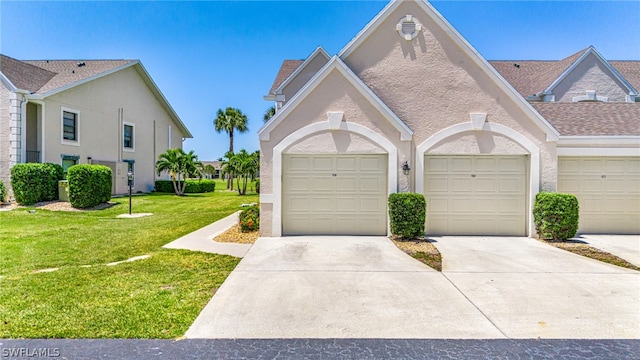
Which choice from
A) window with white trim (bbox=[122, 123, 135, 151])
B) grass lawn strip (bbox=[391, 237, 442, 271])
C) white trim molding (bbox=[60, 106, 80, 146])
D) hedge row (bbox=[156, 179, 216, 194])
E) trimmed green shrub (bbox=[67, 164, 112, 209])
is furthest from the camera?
hedge row (bbox=[156, 179, 216, 194])

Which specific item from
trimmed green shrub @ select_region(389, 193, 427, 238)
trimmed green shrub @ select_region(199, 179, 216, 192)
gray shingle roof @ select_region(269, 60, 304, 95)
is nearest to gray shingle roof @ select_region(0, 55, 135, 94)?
trimmed green shrub @ select_region(199, 179, 216, 192)

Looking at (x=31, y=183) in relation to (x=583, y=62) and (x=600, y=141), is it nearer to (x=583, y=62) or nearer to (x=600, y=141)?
(x=600, y=141)

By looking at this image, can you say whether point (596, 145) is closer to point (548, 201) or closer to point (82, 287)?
point (548, 201)

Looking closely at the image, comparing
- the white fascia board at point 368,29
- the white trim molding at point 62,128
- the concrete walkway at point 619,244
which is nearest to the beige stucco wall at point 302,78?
the white fascia board at point 368,29

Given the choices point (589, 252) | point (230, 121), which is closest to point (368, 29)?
point (589, 252)

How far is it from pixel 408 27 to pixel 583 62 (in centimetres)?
1148

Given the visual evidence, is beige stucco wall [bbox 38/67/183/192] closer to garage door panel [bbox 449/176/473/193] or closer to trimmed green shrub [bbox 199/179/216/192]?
trimmed green shrub [bbox 199/179/216/192]

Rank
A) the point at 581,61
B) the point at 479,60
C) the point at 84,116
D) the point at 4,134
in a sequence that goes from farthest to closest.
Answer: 1. the point at 84,116
2. the point at 4,134
3. the point at 581,61
4. the point at 479,60

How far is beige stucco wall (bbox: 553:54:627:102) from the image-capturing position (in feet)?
53.6

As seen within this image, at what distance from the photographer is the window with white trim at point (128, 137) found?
25391 millimetres

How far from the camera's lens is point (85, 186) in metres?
16.8

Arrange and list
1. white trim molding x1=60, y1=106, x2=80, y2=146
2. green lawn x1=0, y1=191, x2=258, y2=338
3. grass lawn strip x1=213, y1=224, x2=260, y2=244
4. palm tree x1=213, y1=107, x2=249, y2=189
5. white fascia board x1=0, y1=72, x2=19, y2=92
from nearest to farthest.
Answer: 1. green lawn x1=0, y1=191, x2=258, y2=338
2. grass lawn strip x1=213, y1=224, x2=260, y2=244
3. white fascia board x1=0, y1=72, x2=19, y2=92
4. white trim molding x1=60, y1=106, x2=80, y2=146
5. palm tree x1=213, y1=107, x2=249, y2=189

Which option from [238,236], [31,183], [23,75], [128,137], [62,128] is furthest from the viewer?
[128,137]

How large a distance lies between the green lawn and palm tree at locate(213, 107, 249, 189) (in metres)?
35.0
